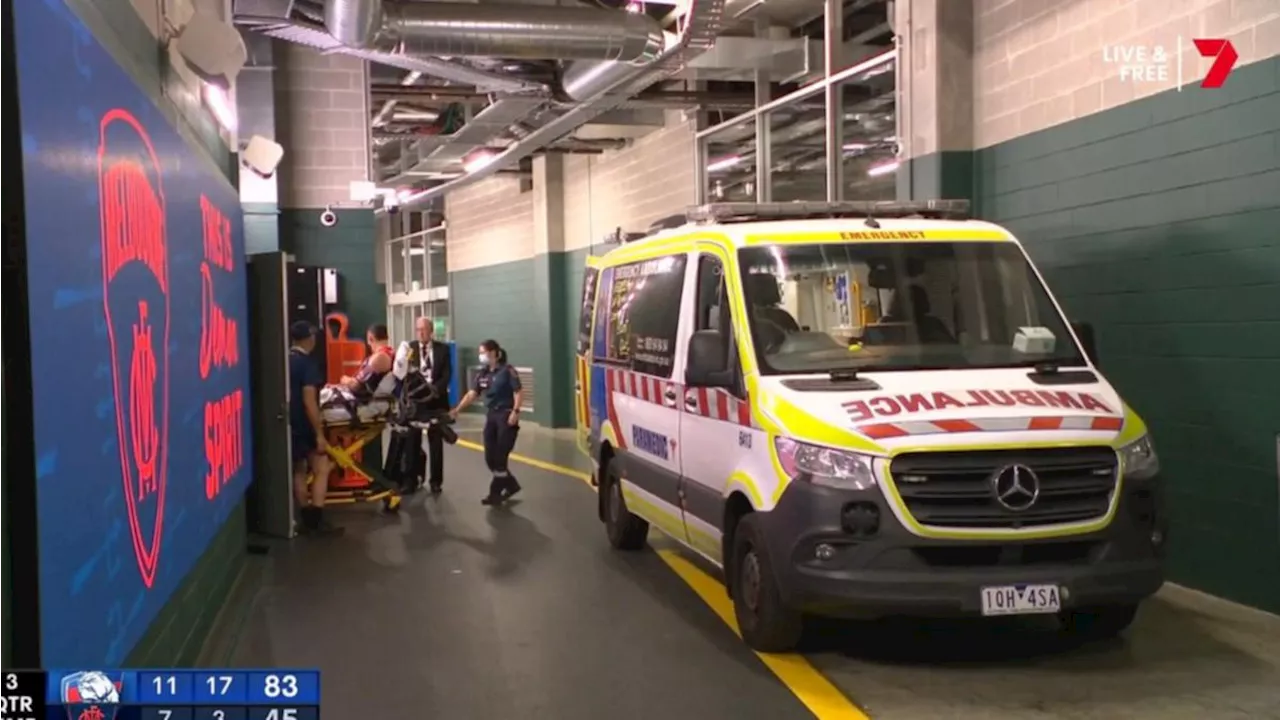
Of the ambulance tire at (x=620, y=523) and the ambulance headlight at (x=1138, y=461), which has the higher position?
the ambulance headlight at (x=1138, y=461)

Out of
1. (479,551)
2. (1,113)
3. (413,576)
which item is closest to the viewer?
(1,113)

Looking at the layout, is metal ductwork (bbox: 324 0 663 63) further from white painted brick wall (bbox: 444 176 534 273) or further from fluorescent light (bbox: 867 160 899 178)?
white painted brick wall (bbox: 444 176 534 273)

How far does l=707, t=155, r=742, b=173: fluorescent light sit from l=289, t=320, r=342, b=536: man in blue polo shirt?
645 cm

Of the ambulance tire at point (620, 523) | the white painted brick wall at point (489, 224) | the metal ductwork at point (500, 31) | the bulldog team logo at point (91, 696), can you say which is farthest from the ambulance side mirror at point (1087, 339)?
the white painted brick wall at point (489, 224)

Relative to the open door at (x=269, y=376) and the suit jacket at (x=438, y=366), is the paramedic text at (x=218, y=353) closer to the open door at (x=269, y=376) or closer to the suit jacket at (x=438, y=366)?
the open door at (x=269, y=376)

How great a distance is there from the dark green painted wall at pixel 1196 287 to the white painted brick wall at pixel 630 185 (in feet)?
23.6

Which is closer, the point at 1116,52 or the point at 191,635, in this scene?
the point at 191,635

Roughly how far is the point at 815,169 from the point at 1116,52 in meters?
7.59

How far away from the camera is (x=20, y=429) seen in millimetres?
2574

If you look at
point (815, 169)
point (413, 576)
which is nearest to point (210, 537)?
point (413, 576)

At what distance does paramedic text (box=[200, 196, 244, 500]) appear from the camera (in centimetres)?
542

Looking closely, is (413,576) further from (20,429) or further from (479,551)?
(20,429)

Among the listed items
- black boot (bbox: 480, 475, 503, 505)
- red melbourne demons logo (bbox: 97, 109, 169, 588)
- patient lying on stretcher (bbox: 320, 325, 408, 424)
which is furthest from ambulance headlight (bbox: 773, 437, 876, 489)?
black boot (bbox: 480, 475, 503, 505)

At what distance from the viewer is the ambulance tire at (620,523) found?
834 cm
